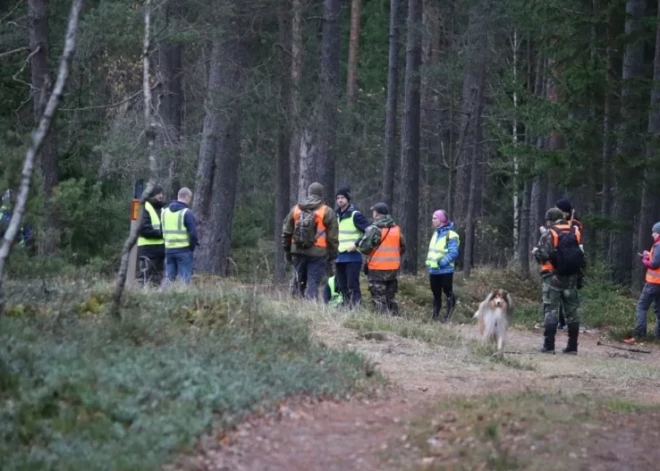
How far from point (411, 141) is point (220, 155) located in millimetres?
5495

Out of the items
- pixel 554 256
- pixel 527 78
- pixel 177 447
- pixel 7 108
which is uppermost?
pixel 527 78

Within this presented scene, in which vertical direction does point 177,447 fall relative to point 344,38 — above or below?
below

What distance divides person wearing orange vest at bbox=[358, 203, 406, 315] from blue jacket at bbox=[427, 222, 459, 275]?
1226 mm

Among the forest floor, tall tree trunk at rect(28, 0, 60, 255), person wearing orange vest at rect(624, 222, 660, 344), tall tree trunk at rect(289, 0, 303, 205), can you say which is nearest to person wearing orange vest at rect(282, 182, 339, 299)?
tall tree trunk at rect(28, 0, 60, 255)

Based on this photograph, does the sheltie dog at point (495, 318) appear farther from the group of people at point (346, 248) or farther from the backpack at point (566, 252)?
the group of people at point (346, 248)

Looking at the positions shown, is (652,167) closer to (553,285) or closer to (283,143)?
(553,285)

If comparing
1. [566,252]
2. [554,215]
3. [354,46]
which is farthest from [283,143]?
[566,252]

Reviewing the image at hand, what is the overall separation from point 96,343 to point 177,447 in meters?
2.13

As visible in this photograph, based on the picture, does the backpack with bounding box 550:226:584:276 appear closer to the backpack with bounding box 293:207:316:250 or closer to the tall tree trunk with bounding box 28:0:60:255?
the backpack with bounding box 293:207:316:250

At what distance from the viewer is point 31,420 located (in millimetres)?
8047

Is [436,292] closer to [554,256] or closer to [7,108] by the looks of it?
[554,256]

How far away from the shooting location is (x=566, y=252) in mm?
15594

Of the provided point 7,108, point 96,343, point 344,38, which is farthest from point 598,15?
point 344,38

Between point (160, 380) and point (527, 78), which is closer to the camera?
point (160, 380)
